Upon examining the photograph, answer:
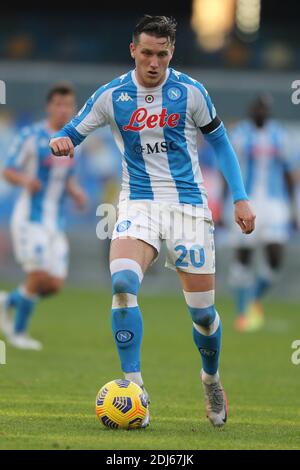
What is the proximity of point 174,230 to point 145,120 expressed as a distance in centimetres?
69

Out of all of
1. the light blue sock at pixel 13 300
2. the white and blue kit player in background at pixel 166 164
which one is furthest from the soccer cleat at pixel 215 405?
the light blue sock at pixel 13 300

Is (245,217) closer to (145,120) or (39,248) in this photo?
(145,120)

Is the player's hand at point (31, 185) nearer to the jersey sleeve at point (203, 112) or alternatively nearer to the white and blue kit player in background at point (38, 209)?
the white and blue kit player in background at point (38, 209)

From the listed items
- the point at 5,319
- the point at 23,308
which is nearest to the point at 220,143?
the point at 23,308

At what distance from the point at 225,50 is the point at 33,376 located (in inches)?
599

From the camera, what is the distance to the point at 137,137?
6902 mm

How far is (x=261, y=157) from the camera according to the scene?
1458 centimetres

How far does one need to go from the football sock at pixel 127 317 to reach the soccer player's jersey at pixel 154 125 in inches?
24.3

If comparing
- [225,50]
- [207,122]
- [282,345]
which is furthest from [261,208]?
[225,50]

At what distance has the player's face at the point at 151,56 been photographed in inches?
264
